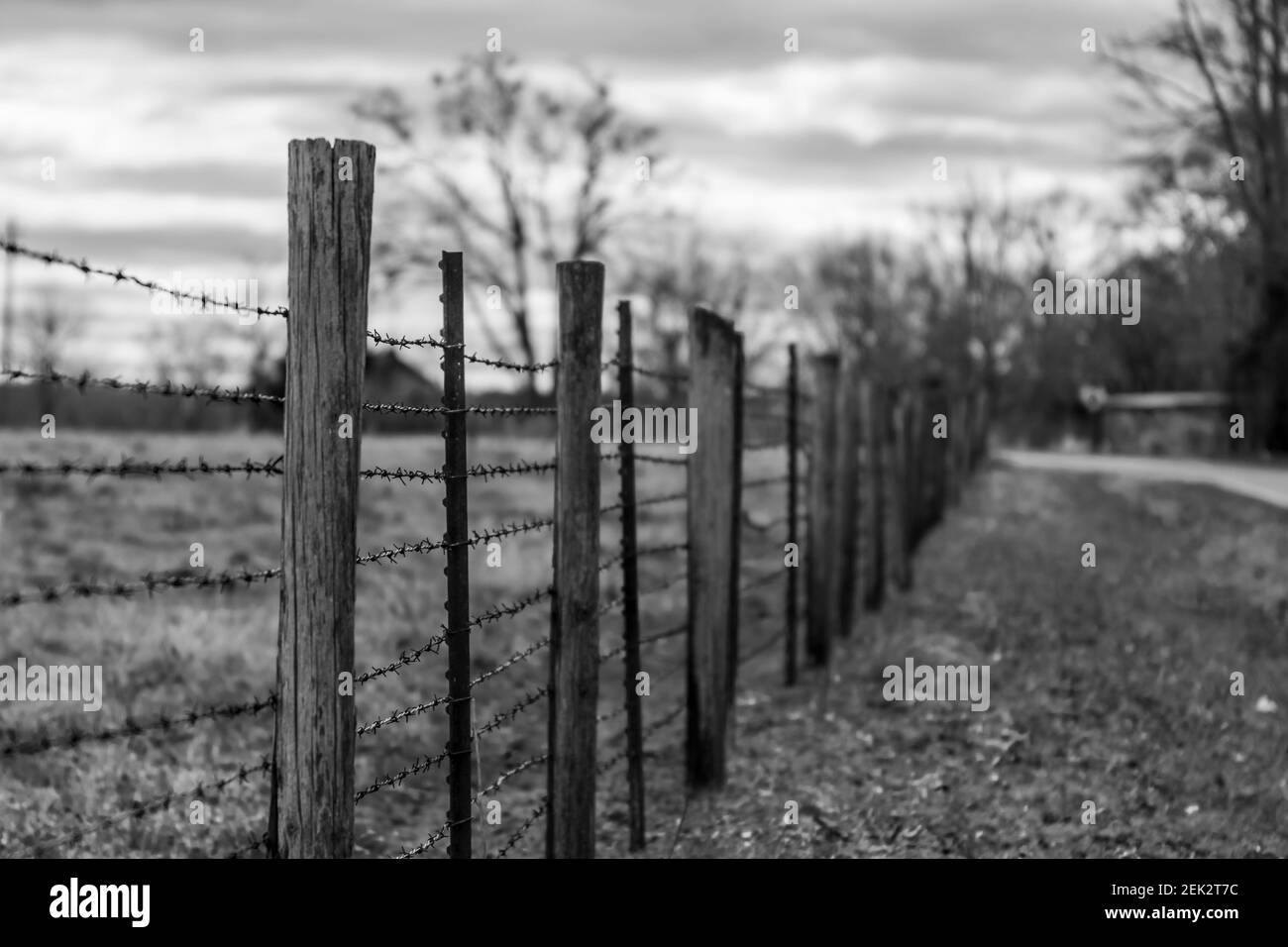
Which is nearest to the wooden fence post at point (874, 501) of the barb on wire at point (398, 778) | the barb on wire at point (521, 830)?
the barb on wire at point (521, 830)

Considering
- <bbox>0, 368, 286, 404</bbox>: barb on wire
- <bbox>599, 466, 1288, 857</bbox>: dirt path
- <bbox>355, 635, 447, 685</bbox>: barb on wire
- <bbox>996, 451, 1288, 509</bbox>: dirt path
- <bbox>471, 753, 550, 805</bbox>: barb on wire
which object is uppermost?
<bbox>0, 368, 286, 404</bbox>: barb on wire

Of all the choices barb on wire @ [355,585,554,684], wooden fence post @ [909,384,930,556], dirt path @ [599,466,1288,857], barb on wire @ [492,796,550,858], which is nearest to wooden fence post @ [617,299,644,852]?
dirt path @ [599,466,1288,857]

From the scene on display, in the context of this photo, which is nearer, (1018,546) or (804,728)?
(804,728)

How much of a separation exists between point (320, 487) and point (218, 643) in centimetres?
604

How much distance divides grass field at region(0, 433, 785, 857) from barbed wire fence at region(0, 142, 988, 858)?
154 millimetres

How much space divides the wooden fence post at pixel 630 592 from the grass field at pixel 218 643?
1.51 feet

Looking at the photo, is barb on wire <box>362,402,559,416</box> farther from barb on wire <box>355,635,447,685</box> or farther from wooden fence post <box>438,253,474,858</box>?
barb on wire <box>355,635,447,685</box>

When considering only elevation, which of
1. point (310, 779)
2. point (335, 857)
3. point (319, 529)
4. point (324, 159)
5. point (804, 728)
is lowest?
point (804, 728)

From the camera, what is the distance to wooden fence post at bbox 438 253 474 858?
4258 mm

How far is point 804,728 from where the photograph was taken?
8180 mm
